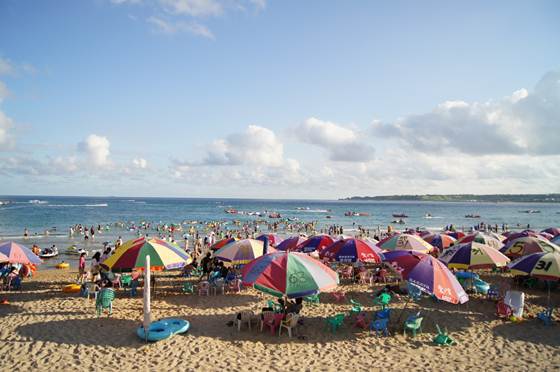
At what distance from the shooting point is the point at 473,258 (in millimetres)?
10664

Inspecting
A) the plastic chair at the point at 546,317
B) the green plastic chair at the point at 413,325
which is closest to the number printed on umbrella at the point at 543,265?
the plastic chair at the point at 546,317

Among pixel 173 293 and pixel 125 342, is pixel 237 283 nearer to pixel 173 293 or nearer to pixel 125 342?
pixel 173 293

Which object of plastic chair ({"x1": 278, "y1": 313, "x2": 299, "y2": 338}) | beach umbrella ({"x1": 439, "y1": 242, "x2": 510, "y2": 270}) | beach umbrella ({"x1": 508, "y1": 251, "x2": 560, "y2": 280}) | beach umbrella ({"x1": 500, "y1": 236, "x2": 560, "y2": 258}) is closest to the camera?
plastic chair ({"x1": 278, "y1": 313, "x2": 299, "y2": 338})

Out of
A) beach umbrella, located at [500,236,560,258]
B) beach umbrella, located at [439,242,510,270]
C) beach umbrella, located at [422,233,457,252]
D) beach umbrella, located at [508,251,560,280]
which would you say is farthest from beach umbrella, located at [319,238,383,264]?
beach umbrella, located at [422,233,457,252]

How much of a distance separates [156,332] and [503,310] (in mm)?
9258

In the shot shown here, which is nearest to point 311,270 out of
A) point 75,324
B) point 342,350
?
point 342,350

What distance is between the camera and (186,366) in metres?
7.03

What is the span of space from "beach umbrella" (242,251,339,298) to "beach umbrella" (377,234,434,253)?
7.05m

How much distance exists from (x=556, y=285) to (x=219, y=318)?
1258cm

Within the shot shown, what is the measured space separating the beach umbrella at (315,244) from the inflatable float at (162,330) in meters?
7.38

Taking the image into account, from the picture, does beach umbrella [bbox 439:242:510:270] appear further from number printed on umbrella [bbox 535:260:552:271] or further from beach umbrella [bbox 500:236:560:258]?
beach umbrella [bbox 500:236:560:258]

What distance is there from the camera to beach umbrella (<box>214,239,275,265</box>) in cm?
1194

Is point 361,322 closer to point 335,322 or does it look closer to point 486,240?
point 335,322

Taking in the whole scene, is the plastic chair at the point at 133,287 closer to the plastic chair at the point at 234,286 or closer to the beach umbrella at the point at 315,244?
the plastic chair at the point at 234,286
